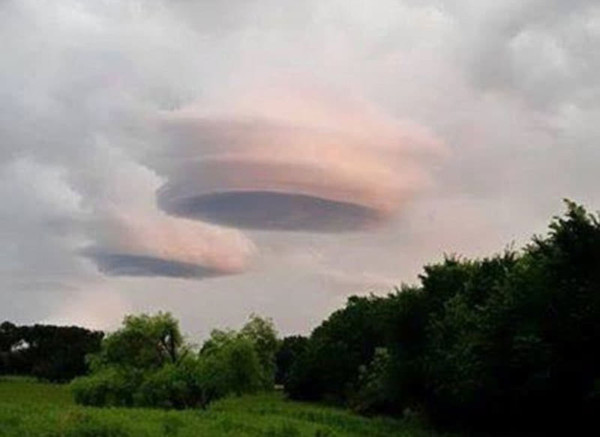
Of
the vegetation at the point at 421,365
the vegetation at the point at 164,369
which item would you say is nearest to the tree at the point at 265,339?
the vegetation at the point at 421,365

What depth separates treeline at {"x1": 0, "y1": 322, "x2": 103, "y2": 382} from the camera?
147875 millimetres

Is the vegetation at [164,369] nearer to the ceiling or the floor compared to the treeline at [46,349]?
nearer to the floor

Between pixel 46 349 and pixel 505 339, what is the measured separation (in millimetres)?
114722

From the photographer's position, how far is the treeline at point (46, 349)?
14788cm

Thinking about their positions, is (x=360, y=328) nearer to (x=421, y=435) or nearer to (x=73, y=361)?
(x=73, y=361)

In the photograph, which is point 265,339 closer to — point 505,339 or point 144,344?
point 144,344

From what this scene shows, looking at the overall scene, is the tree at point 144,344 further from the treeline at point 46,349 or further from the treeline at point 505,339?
the treeline at point 46,349

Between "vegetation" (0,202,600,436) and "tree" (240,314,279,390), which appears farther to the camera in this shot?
"tree" (240,314,279,390)

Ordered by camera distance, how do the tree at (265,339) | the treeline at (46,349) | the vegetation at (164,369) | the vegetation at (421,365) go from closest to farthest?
the vegetation at (421,365) < the vegetation at (164,369) < the tree at (265,339) < the treeline at (46,349)

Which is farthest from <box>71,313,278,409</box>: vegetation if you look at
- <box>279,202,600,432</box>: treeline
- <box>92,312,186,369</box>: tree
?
<box>279,202,600,432</box>: treeline

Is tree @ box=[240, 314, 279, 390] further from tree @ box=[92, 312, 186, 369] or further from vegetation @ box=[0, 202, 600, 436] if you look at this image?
tree @ box=[92, 312, 186, 369]

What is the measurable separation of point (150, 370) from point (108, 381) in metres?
3.49

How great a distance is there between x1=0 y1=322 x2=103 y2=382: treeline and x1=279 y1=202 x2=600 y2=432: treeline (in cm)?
6357

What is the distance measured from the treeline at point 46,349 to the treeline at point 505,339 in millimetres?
63570
